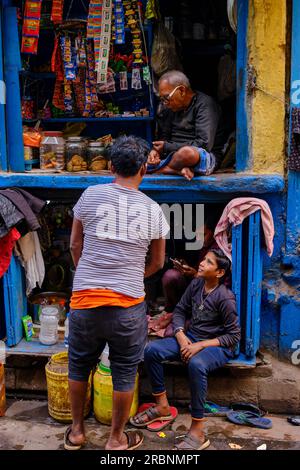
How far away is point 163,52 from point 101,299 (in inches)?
108

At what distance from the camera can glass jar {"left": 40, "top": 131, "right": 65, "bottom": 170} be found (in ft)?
15.1

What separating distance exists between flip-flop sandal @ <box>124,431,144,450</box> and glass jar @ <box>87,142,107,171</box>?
2057mm

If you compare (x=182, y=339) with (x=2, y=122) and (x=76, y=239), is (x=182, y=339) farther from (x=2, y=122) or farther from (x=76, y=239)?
(x=2, y=122)

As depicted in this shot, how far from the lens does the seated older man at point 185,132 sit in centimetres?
411

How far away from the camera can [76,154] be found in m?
4.62

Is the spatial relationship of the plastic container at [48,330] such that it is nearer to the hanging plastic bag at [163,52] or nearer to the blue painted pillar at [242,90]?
the blue painted pillar at [242,90]

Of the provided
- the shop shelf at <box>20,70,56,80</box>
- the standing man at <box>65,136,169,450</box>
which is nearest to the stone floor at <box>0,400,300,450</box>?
the standing man at <box>65,136,169,450</box>

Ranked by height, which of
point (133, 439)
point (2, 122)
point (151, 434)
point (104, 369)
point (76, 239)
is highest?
point (2, 122)

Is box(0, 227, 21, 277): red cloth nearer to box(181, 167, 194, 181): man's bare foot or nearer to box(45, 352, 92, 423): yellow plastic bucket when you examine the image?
box(45, 352, 92, 423): yellow plastic bucket

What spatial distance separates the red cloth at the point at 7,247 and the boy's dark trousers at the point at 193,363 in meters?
1.23

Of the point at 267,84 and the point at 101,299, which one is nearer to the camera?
the point at 101,299

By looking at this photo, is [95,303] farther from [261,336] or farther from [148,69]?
[148,69]

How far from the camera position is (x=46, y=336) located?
452 cm

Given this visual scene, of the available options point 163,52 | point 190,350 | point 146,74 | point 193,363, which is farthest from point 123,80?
point 193,363
